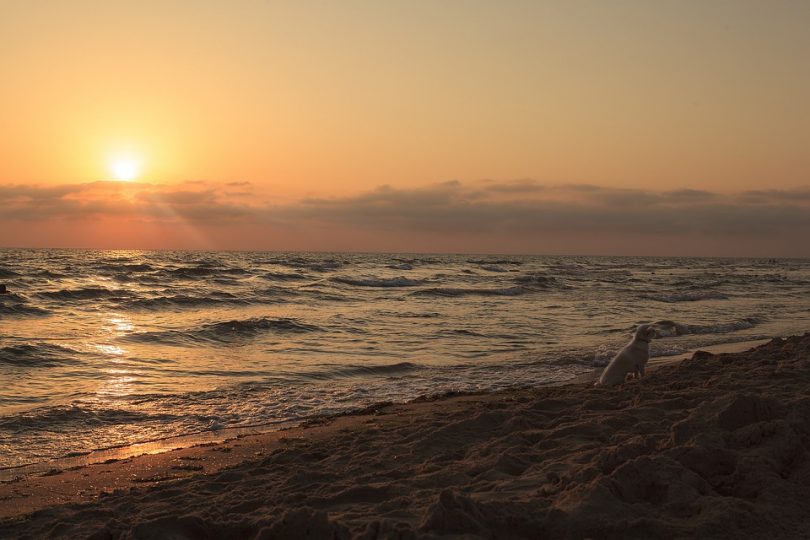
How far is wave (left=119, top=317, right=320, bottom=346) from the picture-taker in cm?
1287

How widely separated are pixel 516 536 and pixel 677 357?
9757 mm

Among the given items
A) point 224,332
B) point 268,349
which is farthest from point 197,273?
point 268,349

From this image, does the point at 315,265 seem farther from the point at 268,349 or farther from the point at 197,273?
the point at 268,349

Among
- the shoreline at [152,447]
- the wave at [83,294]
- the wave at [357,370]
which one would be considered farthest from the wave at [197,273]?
the shoreline at [152,447]

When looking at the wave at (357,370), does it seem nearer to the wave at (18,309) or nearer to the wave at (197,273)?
the wave at (18,309)

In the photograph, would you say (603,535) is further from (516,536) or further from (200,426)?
(200,426)

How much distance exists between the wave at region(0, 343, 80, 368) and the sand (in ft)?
17.5

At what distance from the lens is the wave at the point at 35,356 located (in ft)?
31.9

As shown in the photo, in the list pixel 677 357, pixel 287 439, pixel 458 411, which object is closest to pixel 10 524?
pixel 287 439

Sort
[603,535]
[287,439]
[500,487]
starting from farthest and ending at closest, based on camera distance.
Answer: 1. [287,439]
2. [500,487]
3. [603,535]

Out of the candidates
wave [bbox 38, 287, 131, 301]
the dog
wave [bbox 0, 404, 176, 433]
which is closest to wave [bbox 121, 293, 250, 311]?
wave [bbox 38, 287, 131, 301]

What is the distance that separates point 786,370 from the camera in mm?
6832

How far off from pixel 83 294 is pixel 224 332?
11152 mm

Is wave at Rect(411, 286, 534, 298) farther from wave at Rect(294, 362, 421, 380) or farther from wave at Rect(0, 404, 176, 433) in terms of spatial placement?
wave at Rect(0, 404, 176, 433)
